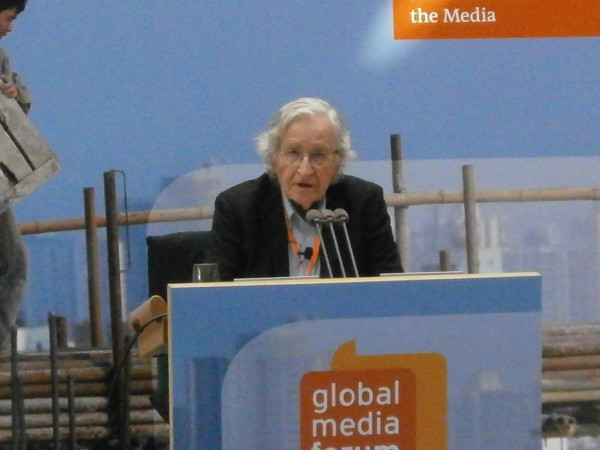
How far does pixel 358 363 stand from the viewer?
1.62 meters

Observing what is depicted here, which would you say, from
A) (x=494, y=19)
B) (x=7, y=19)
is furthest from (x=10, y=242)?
(x=494, y=19)

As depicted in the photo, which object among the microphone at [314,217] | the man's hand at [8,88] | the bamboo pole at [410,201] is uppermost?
the man's hand at [8,88]

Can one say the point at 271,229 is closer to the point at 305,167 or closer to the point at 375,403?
the point at 305,167

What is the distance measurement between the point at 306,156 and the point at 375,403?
0.77m

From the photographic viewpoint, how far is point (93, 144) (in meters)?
2.32

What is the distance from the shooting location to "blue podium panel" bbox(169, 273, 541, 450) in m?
1.58

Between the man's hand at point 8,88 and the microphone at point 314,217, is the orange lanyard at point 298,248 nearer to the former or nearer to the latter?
the microphone at point 314,217

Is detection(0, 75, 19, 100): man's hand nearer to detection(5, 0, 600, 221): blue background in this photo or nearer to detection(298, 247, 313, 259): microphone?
detection(5, 0, 600, 221): blue background

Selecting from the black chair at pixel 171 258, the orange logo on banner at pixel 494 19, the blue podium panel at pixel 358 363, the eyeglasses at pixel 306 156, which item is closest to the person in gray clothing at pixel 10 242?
the black chair at pixel 171 258

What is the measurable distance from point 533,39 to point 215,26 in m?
0.89

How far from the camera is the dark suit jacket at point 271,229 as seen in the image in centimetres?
226

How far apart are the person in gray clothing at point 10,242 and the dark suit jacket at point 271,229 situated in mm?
479

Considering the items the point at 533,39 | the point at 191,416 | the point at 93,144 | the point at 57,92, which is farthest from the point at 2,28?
the point at 533,39

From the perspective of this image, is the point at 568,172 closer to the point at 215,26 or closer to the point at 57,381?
the point at 215,26
